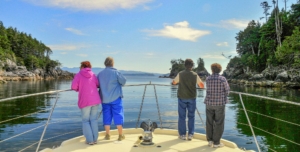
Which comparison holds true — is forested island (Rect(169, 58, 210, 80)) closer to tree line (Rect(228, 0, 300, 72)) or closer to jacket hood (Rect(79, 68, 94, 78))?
tree line (Rect(228, 0, 300, 72))

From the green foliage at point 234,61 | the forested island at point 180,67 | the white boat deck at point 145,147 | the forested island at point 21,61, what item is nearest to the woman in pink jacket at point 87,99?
the white boat deck at point 145,147

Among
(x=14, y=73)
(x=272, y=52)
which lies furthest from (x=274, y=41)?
(x=14, y=73)

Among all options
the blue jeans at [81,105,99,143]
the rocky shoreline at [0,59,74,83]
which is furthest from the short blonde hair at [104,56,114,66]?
the rocky shoreline at [0,59,74,83]

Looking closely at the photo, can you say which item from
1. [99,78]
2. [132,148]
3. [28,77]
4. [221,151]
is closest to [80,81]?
[99,78]

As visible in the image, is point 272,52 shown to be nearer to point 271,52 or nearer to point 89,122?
point 271,52

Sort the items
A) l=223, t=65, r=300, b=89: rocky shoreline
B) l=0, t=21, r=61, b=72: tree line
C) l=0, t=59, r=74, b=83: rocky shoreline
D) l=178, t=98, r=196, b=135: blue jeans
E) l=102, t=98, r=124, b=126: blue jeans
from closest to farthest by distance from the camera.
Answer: l=102, t=98, r=124, b=126: blue jeans, l=178, t=98, r=196, b=135: blue jeans, l=223, t=65, r=300, b=89: rocky shoreline, l=0, t=59, r=74, b=83: rocky shoreline, l=0, t=21, r=61, b=72: tree line

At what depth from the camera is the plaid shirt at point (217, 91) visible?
4.21m

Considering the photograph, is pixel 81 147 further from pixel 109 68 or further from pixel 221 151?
pixel 221 151

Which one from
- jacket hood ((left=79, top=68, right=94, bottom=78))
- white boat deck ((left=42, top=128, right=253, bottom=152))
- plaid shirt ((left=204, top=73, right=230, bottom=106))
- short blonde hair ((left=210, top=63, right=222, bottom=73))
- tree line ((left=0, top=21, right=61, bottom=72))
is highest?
tree line ((left=0, top=21, right=61, bottom=72))

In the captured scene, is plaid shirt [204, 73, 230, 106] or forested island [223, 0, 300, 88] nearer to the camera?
plaid shirt [204, 73, 230, 106]

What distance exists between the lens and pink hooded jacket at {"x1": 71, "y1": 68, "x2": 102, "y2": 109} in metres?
4.24

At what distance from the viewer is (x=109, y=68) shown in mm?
4531

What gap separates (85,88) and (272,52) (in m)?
53.7

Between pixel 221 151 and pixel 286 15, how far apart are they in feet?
187
